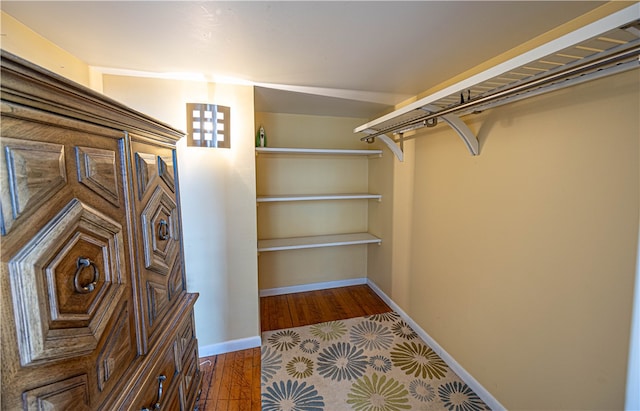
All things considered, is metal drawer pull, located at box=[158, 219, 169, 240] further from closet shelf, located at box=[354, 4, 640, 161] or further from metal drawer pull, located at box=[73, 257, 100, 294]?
closet shelf, located at box=[354, 4, 640, 161]

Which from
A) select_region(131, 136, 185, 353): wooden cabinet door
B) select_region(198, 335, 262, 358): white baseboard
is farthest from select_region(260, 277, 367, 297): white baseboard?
select_region(131, 136, 185, 353): wooden cabinet door

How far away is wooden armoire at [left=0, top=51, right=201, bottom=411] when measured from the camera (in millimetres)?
524

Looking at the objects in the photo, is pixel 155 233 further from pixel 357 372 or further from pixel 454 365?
pixel 454 365

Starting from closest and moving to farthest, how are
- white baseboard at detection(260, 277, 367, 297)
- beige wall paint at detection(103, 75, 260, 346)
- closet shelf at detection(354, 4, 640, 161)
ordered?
closet shelf at detection(354, 4, 640, 161), beige wall paint at detection(103, 75, 260, 346), white baseboard at detection(260, 277, 367, 297)

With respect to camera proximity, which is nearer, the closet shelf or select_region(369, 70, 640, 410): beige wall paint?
the closet shelf

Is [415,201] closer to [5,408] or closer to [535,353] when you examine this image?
[535,353]

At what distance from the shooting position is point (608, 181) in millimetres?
1080

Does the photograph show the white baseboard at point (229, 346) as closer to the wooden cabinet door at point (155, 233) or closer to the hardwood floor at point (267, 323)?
the hardwood floor at point (267, 323)

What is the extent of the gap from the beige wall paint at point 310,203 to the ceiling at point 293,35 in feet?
3.57

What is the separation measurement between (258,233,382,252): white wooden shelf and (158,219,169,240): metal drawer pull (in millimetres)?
1449

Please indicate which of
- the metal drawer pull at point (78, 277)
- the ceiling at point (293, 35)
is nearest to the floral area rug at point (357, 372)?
the metal drawer pull at point (78, 277)

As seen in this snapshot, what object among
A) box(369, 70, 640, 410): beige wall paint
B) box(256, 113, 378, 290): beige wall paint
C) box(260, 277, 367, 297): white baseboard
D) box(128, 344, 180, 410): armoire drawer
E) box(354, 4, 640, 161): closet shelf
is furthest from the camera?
box(260, 277, 367, 297): white baseboard

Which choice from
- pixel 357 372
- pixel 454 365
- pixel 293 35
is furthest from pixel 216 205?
pixel 454 365

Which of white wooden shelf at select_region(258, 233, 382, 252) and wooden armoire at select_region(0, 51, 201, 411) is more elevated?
wooden armoire at select_region(0, 51, 201, 411)
